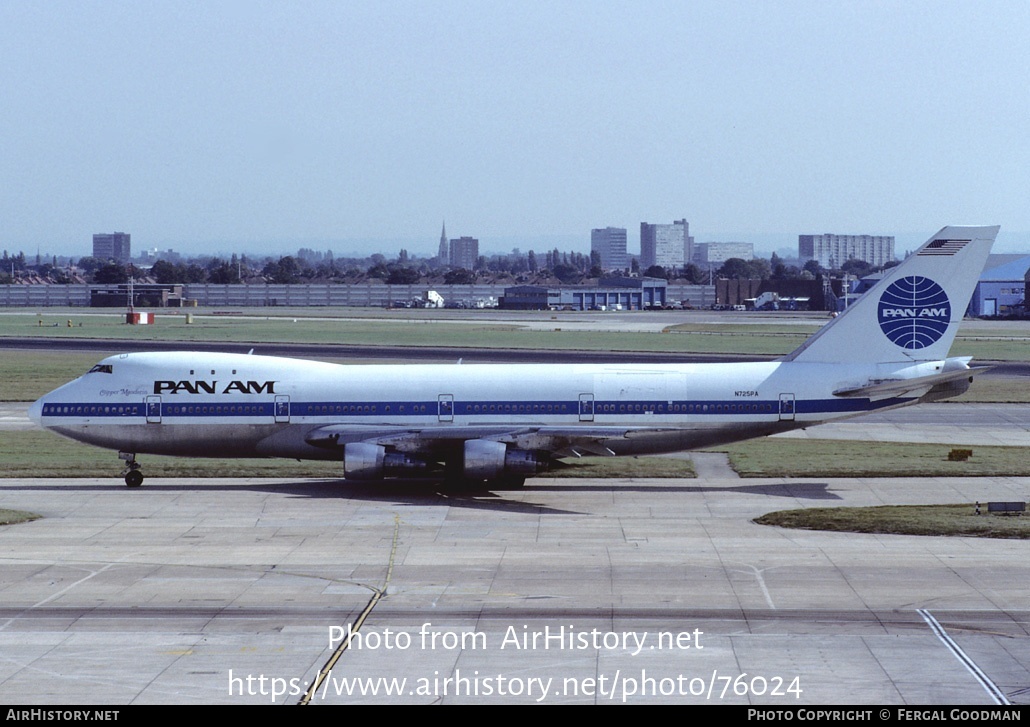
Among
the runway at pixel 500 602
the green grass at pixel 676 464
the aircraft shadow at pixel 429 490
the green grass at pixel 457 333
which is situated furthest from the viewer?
the green grass at pixel 457 333

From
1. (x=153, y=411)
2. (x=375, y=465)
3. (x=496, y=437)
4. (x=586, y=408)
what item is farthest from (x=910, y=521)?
(x=153, y=411)

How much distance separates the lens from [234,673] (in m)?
20.9

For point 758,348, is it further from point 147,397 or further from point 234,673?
point 234,673

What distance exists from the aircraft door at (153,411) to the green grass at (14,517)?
6367 mm

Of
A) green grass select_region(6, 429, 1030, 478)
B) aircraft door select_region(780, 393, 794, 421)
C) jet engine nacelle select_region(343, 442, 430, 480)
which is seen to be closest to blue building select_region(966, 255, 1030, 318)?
green grass select_region(6, 429, 1030, 478)

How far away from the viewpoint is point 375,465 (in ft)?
134

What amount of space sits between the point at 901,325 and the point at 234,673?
28.7 meters

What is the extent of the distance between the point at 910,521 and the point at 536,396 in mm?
13479

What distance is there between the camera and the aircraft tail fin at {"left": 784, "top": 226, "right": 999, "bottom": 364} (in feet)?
138

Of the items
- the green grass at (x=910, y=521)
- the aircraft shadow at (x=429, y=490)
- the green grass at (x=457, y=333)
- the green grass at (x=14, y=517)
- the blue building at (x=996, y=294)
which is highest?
the blue building at (x=996, y=294)

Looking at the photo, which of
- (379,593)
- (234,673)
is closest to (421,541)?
(379,593)

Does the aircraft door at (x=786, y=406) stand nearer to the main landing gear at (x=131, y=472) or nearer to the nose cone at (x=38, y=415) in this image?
the main landing gear at (x=131, y=472)

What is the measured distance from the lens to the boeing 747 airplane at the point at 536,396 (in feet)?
138

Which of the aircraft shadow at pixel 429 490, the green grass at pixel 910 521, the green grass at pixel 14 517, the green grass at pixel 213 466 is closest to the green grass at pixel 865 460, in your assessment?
the aircraft shadow at pixel 429 490
